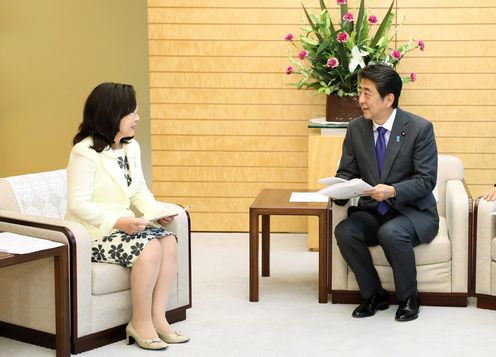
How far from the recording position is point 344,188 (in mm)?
4684

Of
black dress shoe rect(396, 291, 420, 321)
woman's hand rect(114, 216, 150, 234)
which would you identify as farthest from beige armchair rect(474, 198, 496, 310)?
woman's hand rect(114, 216, 150, 234)

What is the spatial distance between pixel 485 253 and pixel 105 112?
2138mm

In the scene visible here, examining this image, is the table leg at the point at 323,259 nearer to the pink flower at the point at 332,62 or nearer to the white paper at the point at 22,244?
the pink flower at the point at 332,62

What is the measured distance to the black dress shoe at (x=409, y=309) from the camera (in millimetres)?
4773

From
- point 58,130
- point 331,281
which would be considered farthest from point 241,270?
point 58,130

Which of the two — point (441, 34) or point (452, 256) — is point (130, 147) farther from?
point (441, 34)

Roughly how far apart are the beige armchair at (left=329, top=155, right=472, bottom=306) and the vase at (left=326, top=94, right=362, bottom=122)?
1.32 m

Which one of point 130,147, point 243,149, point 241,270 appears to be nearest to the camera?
point 130,147

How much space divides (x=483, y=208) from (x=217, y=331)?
155 centimetres

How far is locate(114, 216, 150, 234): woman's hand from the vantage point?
4.34 metres

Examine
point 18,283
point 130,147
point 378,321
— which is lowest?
point 378,321

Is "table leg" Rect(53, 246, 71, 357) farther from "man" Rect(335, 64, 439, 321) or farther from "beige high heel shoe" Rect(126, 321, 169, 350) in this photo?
"man" Rect(335, 64, 439, 321)

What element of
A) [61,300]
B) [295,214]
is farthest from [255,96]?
[61,300]

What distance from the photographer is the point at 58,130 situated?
8.14 meters
